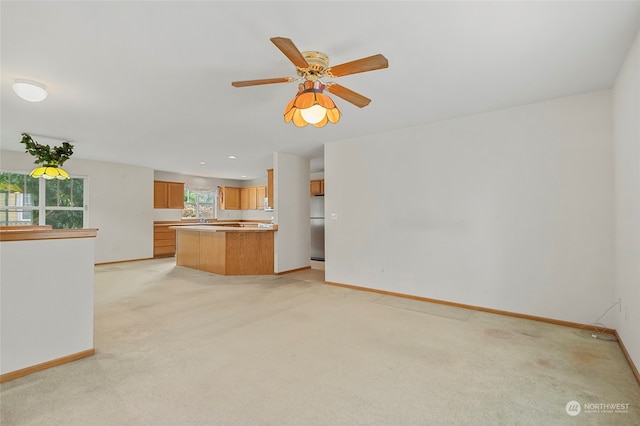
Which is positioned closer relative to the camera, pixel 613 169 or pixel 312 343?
pixel 312 343

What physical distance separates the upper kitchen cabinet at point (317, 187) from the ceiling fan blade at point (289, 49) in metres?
5.61

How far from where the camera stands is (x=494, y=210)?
3.64 m

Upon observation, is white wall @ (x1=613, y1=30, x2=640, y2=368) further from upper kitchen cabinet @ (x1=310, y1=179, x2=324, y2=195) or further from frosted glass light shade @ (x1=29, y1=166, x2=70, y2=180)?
frosted glass light shade @ (x1=29, y1=166, x2=70, y2=180)


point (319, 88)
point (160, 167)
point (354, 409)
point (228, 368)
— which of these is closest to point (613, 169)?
point (319, 88)

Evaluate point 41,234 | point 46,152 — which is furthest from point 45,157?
point 41,234

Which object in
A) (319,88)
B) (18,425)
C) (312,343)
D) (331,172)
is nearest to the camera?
(18,425)

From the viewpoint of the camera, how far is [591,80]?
2.83 meters

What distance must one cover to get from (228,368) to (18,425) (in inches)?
47.6

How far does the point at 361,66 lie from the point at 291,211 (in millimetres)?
4403

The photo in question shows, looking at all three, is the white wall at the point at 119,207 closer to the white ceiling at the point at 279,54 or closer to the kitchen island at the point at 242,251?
the kitchen island at the point at 242,251

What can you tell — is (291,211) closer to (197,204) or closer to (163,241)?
(163,241)

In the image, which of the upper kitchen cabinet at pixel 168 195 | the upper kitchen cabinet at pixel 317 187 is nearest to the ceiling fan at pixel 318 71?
the upper kitchen cabinet at pixel 317 187

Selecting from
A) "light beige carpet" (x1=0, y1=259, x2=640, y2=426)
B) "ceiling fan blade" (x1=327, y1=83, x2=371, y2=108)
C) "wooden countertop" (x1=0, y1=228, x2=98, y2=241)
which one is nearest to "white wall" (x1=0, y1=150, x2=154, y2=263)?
"light beige carpet" (x1=0, y1=259, x2=640, y2=426)

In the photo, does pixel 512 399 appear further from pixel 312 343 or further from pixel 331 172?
pixel 331 172
